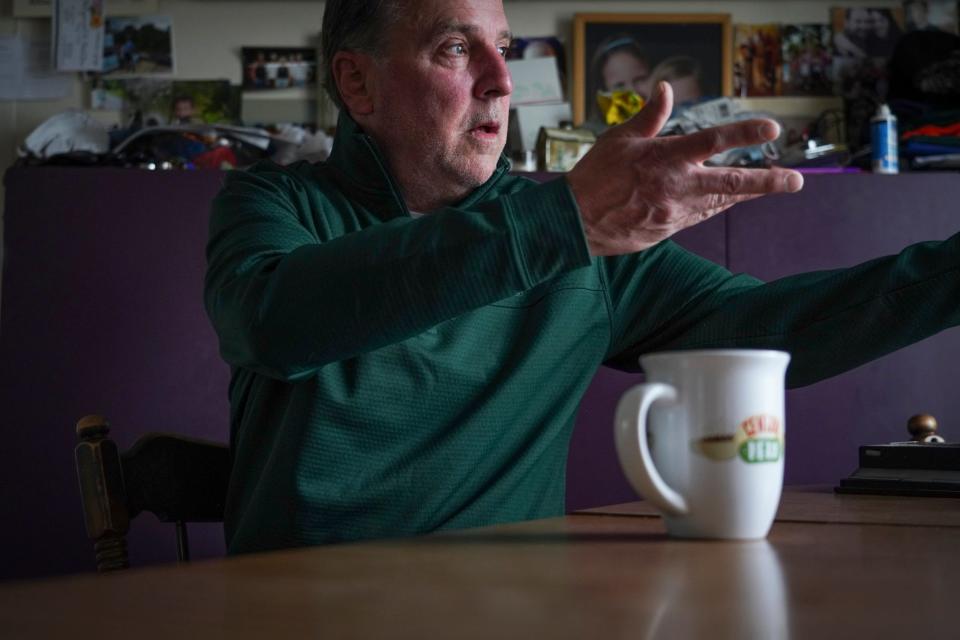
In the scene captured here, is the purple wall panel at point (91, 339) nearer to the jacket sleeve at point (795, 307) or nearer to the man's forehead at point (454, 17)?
the man's forehead at point (454, 17)

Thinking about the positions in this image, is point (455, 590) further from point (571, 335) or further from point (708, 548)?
point (571, 335)

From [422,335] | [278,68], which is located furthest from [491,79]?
[278,68]

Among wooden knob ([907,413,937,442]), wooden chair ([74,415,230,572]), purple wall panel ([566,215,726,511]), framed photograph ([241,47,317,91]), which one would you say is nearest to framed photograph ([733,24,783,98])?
purple wall panel ([566,215,726,511])

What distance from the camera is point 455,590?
0.49 m

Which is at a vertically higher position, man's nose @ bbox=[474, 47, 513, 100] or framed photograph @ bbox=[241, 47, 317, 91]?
framed photograph @ bbox=[241, 47, 317, 91]

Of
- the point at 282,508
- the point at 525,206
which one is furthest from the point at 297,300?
the point at 282,508

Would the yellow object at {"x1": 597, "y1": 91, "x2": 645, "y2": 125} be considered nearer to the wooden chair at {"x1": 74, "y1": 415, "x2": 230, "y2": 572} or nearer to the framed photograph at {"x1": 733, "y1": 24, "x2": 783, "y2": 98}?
the framed photograph at {"x1": 733, "y1": 24, "x2": 783, "y2": 98}

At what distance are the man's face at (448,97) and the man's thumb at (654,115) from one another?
0.53 metres

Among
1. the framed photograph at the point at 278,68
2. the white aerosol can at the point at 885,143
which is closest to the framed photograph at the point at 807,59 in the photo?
A: the white aerosol can at the point at 885,143

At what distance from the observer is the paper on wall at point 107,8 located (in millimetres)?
2549

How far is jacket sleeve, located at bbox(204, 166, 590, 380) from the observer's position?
29.3 inches

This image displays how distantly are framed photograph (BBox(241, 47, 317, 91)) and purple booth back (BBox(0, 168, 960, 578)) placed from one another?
0.50 m

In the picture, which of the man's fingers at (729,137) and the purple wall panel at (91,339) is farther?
the purple wall panel at (91,339)

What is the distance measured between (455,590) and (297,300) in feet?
1.21
